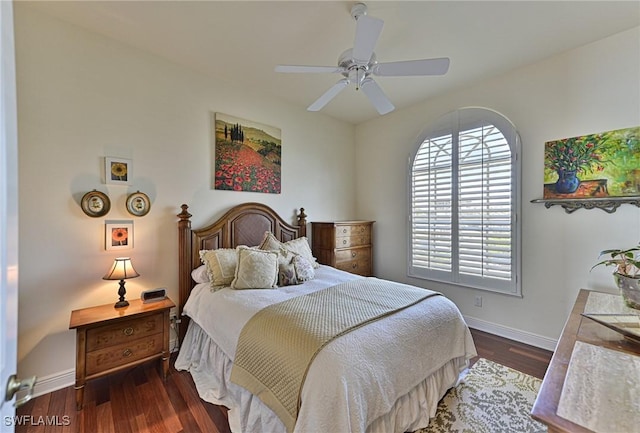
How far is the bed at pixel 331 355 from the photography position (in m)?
1.30

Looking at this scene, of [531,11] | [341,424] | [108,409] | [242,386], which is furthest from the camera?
[531,11]

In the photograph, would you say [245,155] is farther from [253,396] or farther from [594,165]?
[594,165]

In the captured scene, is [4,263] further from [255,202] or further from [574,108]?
[574,108]

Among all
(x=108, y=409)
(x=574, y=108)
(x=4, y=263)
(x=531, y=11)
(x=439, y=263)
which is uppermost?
(x=531, y=11)

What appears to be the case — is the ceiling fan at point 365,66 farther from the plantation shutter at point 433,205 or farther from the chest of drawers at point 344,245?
the chest of drawers at point 344,245

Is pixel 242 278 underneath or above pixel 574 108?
underneath

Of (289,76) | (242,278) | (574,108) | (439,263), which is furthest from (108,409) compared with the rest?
(574,108)

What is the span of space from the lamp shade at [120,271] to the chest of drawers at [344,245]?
2.23 metres

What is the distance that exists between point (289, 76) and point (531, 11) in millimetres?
2159

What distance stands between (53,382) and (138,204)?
5.02 ft

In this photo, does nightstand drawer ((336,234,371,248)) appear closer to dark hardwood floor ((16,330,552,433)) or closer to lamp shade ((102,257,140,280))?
dark hardwood floor ((16,330,552,433))

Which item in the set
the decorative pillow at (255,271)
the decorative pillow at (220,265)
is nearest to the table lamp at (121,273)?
the decorative pillow at (220,265)

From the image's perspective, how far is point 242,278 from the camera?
94.3 inches

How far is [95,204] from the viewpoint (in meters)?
2.25
